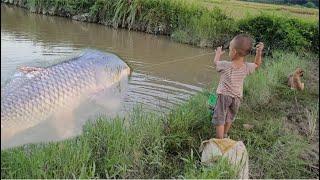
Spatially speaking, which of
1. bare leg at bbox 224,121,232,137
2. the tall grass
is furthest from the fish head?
the tall grass

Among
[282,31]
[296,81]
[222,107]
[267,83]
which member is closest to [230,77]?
[222,107]

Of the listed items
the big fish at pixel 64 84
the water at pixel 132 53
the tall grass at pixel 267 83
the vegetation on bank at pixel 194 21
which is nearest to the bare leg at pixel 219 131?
the water at pixel 132 53

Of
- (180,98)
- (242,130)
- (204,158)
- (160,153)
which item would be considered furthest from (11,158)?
(180,98)

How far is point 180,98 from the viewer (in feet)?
22.1

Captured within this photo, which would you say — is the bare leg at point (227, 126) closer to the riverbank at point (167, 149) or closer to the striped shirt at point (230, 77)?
the riverbank at point (167, 149)

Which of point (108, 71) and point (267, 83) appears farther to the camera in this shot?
point (267, 83)

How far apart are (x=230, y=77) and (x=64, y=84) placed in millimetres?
2431

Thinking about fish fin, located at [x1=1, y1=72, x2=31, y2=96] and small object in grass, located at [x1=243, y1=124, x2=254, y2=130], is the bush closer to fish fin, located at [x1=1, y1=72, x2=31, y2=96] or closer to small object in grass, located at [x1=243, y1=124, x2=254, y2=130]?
small object in grass, located at [x1=243, y1=124, x2=254, y2=130]

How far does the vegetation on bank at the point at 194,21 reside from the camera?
37.8 feet

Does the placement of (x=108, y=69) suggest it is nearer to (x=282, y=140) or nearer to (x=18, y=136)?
(x=18, y=136)

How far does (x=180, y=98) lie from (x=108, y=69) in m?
5.11

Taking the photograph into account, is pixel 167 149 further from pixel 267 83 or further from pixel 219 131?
pixel 267 83

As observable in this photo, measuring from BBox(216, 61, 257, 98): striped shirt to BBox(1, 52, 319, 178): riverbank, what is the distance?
1.52 ft

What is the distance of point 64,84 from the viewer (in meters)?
1.69
